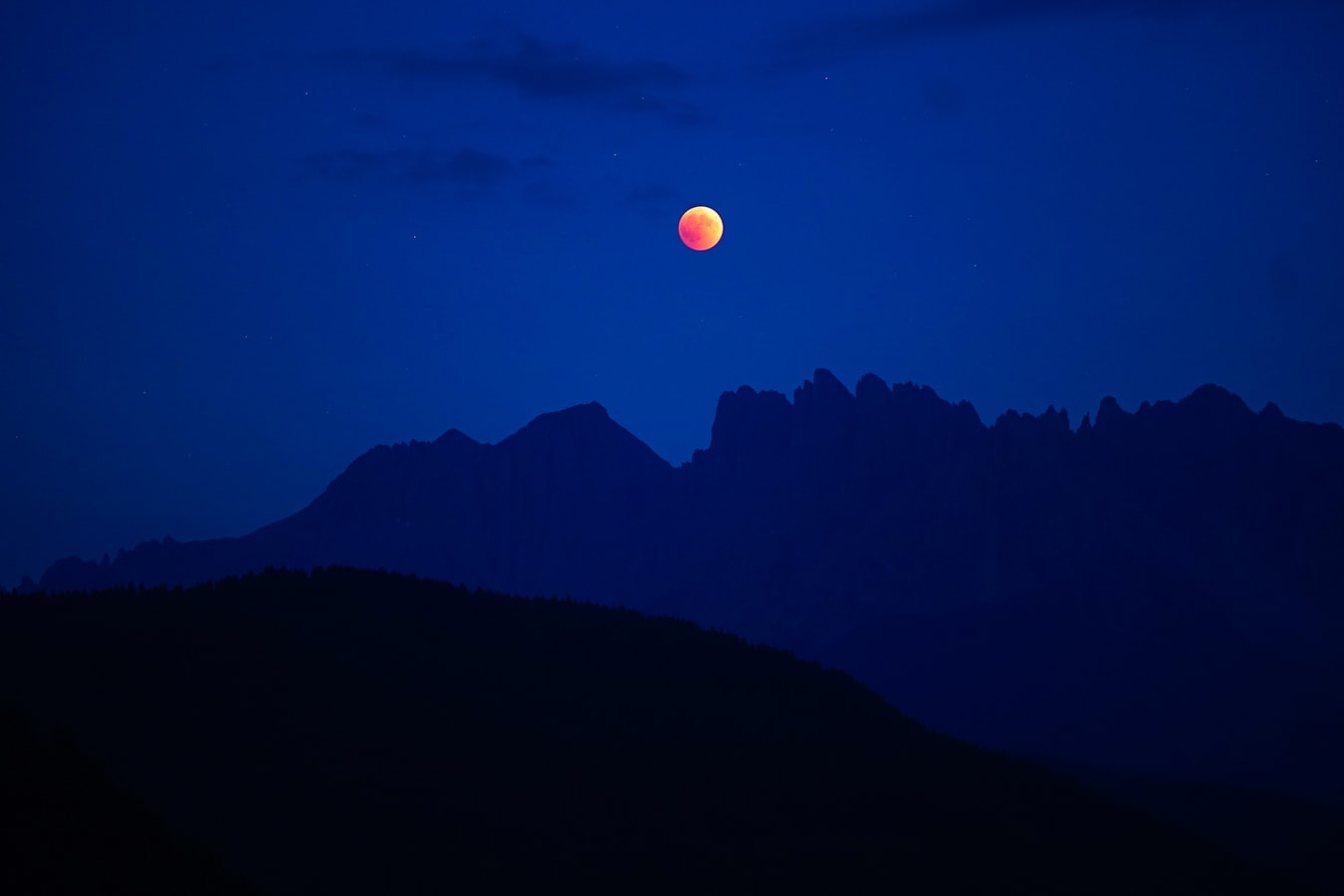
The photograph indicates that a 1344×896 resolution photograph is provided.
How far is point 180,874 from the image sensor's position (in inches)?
1096

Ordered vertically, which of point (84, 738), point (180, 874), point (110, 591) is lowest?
point (180, 874)

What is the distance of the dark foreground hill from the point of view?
6203cm

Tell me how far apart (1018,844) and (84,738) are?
60.0 meters

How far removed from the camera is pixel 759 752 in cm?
8762

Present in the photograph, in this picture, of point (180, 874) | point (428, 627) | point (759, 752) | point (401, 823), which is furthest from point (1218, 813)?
point (180, 874)

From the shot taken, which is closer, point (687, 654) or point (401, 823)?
point (401, 823)

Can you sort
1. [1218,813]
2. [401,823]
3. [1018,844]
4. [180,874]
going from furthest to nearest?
[1218,813], [1018,844], [401,823], [180,874]

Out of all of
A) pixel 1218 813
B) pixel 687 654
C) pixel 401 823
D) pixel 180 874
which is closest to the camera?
pixel 180 874

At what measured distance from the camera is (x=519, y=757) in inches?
3034

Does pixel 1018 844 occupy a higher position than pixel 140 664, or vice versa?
pixel 140 664

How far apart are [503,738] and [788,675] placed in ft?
104

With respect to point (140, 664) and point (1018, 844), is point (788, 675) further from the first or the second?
point (140, 664)

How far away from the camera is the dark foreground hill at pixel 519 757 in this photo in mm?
62031

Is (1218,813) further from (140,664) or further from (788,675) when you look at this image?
(140,664)
